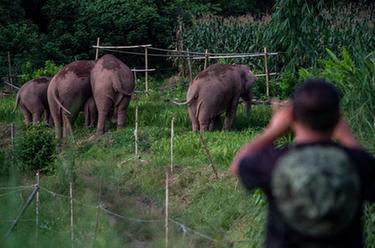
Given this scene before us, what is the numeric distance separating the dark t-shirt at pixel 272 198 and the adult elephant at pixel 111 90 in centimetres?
1285

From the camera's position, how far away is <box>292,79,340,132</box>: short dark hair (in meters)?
3.76

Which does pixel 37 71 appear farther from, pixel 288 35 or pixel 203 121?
pixel 203 121

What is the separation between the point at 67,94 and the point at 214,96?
9.73ft

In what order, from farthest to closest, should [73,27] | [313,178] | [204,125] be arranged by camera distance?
[73,27] < [204,125] < [313,178]

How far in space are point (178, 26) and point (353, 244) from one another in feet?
79.0

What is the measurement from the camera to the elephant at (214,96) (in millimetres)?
16141

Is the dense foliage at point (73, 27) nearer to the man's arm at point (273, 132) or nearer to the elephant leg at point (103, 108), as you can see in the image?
the elephant leg at point (103, 108)

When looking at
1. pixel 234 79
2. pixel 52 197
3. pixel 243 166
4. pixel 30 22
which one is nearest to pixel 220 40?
pixel 30 22

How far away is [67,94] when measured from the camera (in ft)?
55.9

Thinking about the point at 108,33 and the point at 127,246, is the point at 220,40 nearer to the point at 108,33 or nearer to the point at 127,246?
the point at 108,33

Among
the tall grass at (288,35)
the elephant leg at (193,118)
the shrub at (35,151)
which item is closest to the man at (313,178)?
the shrub at (35,151)

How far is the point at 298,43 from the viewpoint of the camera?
66.4 feet

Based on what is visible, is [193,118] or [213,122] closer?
[193,118]

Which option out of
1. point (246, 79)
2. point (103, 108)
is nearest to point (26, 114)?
point (103, 108)
